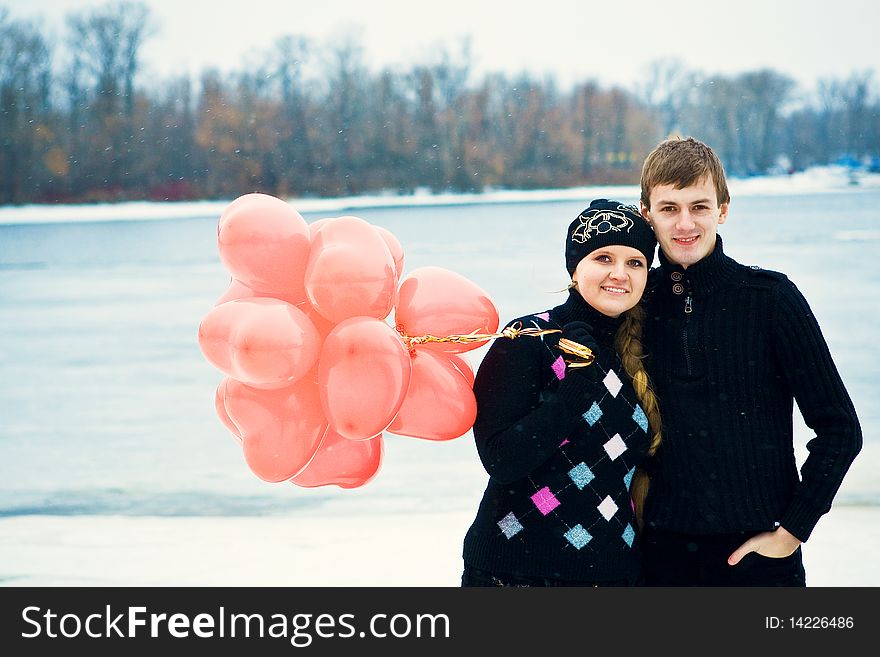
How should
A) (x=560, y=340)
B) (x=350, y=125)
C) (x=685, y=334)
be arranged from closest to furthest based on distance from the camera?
(x=560, y=340)
(x=685, y=334)
(x=350, y=125)

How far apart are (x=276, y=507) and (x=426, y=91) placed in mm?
23114

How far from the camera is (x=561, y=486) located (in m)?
1.61

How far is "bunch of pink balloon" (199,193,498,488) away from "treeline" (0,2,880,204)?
20.4 m

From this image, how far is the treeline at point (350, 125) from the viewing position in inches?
893

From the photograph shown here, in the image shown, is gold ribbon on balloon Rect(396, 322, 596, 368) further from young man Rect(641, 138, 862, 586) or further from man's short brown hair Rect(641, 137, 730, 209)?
man's short brown hair Rect(641, 137, 730, 209)

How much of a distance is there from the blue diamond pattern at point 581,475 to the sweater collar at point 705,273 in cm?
40

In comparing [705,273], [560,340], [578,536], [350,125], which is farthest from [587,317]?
[350,125]

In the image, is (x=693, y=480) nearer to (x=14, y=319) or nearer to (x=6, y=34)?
(x=14, y=319)

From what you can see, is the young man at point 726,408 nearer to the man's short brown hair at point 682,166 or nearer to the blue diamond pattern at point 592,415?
the man's short brown hair at point 682,166

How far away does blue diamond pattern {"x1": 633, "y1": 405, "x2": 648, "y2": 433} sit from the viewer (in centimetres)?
164

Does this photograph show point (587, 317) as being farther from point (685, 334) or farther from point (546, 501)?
point (546, 501)

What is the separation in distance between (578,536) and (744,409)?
394 mm

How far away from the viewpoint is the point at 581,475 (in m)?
1.61

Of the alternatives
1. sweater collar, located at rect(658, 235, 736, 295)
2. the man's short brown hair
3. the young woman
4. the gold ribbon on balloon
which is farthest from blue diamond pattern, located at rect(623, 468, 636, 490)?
the man's short brown hair
